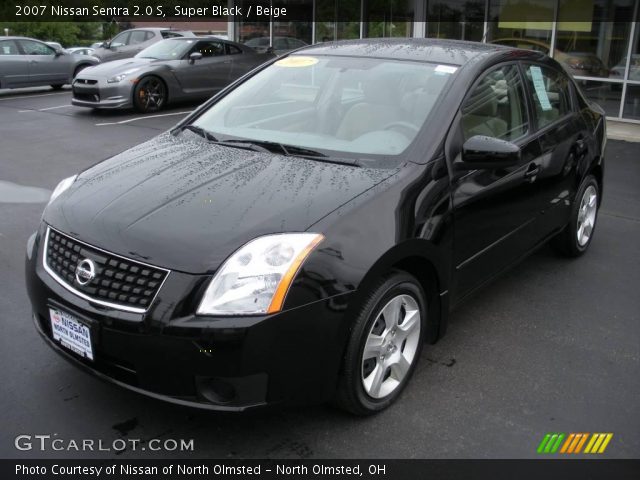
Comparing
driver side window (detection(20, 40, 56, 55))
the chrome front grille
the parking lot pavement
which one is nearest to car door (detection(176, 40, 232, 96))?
driver side window (detection(20, 40, 56, 55))

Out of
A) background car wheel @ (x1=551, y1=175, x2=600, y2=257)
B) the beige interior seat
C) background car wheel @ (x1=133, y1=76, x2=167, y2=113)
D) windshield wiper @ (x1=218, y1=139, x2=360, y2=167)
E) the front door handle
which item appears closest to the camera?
windshield wiper @ (x1=218, y1=139, x2=360, y2=167)

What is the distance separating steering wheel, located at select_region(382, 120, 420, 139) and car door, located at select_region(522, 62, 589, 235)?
116 centimetres

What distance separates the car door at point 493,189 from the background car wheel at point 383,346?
427 millimetres

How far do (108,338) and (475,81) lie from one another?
2362 millimetres

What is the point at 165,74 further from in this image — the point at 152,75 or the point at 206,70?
the point at 206,70

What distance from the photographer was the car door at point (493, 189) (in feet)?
11.1

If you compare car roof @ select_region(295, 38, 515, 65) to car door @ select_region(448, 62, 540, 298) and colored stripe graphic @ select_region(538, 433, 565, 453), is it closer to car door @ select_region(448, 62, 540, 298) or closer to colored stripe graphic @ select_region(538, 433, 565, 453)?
car door @ select_region(448, 62, 540, 298)

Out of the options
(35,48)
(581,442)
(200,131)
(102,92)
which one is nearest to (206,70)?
(102,92)

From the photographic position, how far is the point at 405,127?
3.43m

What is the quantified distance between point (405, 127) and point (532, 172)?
41.6 inches

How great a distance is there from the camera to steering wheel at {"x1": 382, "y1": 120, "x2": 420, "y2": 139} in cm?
336

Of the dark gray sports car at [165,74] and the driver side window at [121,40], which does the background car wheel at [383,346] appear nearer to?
the dark gray sports car at [165,74]

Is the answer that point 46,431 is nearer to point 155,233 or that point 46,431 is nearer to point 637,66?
point 155,233

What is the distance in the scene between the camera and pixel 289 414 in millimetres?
3008
